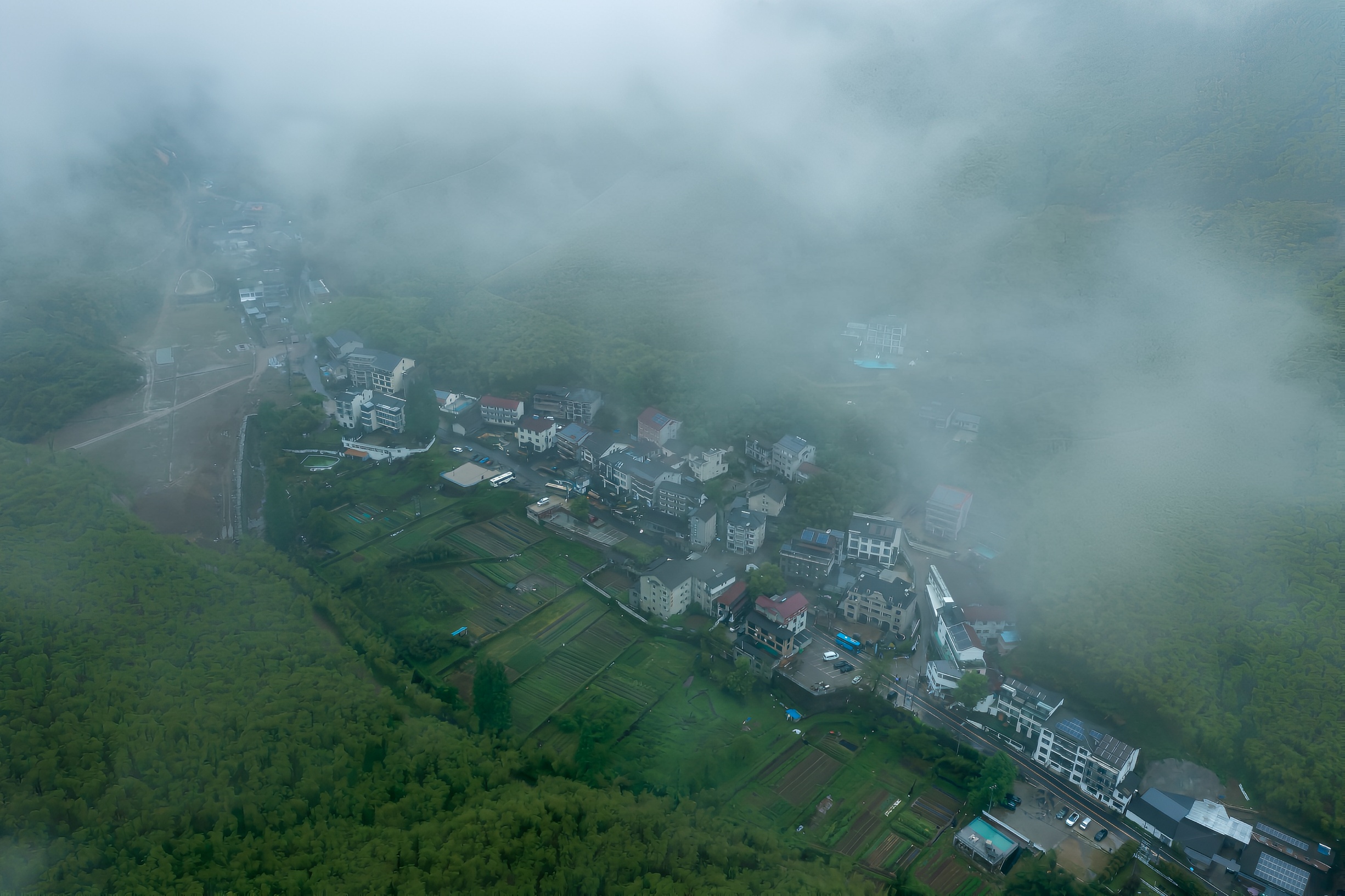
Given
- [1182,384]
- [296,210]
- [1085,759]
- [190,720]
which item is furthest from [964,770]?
[296,210]

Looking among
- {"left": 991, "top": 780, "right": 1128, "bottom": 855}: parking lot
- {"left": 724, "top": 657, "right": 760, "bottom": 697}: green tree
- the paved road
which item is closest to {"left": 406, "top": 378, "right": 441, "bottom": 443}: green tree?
{"left": 724, "top": 657, "right": 760, "bottom": 697}: green tree

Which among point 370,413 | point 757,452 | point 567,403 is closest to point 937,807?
point 757,452

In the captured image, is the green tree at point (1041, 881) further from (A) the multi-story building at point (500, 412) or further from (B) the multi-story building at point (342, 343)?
(B) the multi-story building at point (342, 343)

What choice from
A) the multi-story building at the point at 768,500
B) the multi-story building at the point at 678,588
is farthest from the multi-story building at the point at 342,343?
the multi-story building at the point at 678,588

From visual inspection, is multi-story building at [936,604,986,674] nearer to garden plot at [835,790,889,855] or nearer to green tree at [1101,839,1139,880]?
garden plot at [835,790,889,855]

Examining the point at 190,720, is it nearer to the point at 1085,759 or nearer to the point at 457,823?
the point at 457,823
